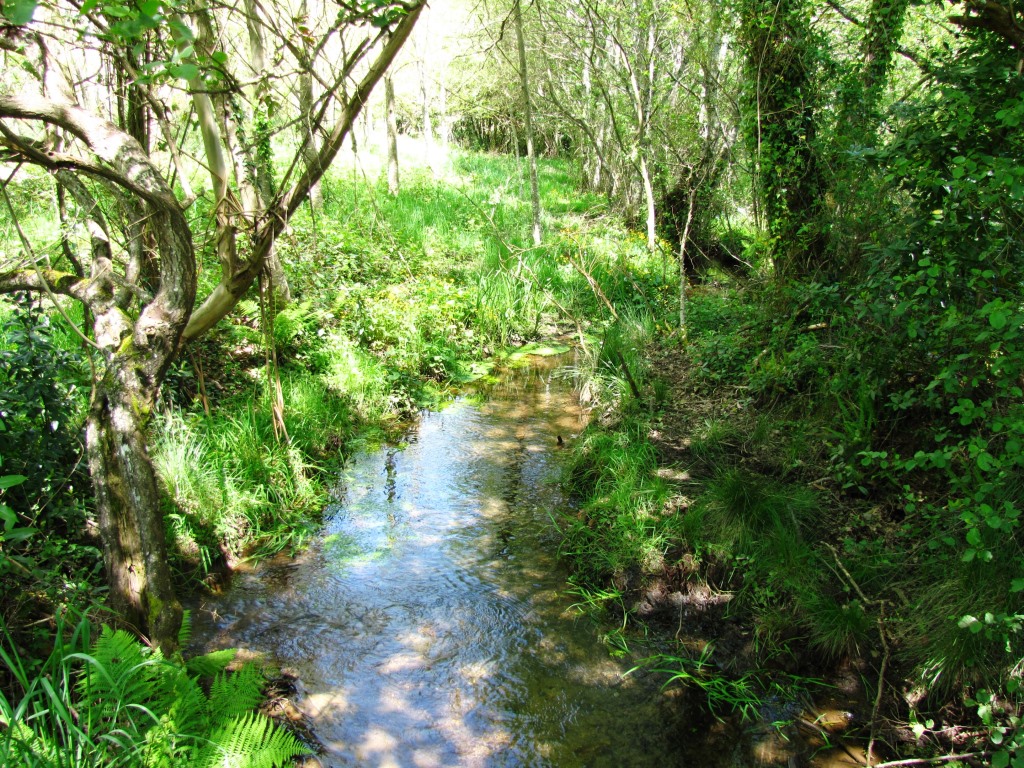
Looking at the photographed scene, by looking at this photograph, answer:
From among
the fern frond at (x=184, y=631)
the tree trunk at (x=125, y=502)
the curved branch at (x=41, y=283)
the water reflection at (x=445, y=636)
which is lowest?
the water reflection at (x=445, y=636)

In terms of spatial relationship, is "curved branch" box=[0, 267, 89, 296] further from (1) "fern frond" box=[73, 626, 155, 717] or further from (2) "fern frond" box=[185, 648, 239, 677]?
(2) "fern frond" box=[185, 648, 239, 677]

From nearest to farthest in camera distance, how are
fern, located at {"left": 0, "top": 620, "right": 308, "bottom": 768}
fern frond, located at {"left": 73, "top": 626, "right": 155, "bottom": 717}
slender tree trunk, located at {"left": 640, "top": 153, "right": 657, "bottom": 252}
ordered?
fern, located at {"left": 0, "top": 620, "right": 308, "bottom": 768}
fern frond, located at {"left": 73, "top": 626, "right": 155, "bottom": 717}
slender tree trunk, located at {"left": 640, "top": 153, "right": 657, "bottom": 252}

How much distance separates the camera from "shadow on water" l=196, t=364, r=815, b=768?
300 cm

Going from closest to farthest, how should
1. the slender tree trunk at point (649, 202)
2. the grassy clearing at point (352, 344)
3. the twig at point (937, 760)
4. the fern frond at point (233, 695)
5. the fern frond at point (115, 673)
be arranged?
the fern frond at point (115, 673) < the twig at point (937, 760) < the fern frond at point (233, 695) < the grassy clearing at point (352, 344) < the slender tree trunk at point (649, 202)

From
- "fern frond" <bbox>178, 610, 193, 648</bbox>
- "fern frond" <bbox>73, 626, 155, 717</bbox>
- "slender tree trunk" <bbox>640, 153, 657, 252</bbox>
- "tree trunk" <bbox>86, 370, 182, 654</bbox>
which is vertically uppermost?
"slender tree trunk" <bbox>640, 153, 657, 252</bbox>

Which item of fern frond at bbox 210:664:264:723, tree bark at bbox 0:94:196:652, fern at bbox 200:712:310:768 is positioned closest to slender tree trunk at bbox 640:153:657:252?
tree bark at bbox 0:94:196:652

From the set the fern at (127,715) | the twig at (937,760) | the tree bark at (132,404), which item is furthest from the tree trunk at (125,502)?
the twig at (937,760)

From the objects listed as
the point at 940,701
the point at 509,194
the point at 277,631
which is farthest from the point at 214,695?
the point at 509,194

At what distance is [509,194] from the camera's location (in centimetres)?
1591

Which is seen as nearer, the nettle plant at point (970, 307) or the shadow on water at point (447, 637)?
the nettle plant at point (970, 307)

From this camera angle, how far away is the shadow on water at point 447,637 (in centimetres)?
300

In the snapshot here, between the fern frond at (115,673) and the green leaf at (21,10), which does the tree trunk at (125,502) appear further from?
the green leaf at (21,10)

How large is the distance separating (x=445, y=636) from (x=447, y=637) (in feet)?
0.05

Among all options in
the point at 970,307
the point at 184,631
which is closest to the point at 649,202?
the point at 970,307
